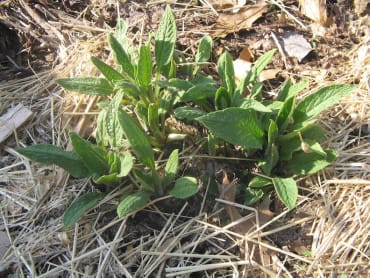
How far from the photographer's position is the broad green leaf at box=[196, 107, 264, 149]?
1.58 metres

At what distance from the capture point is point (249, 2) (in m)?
2.20

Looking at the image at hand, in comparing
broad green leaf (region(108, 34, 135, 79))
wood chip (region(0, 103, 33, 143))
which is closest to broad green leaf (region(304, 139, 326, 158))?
broad green leaf (region(108, 34, 135, 79))

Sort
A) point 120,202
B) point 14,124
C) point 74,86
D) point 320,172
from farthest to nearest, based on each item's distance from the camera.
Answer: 1. point 14,124
2. point 74,86
3. point 320,172
4. point 120,202

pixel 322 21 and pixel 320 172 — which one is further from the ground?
pixel 322 21

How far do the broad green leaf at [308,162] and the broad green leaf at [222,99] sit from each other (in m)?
0.32

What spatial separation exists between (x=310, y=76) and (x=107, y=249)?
1.12 metres

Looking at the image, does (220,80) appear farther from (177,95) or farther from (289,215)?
(289,215)

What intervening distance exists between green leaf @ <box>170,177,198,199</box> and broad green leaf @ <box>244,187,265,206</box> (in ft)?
0.69

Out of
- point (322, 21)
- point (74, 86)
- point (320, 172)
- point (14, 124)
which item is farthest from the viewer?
point (322, 21)

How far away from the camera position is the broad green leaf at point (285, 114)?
1.64 m

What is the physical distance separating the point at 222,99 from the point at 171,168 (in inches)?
13.0

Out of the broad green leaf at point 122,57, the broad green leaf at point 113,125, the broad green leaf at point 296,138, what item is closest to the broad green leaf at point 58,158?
the broad green leaf at point 113,125

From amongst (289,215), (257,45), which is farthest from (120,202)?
(257,45)

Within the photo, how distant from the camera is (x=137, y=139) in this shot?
1.62 m
